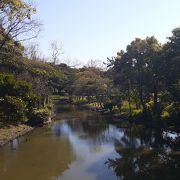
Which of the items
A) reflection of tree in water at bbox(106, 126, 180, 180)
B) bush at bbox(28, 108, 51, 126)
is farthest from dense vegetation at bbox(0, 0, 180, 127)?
reflection of tree in water at bbox(106, 126, 180, 180)

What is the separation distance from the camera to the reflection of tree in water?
18.6m

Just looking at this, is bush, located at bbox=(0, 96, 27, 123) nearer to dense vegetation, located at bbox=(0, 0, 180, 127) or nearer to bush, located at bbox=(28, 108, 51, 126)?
dense vegetation, located at bbox=(0, 0, 180, 127)

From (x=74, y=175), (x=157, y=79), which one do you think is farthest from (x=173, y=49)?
(x=74, y=175)

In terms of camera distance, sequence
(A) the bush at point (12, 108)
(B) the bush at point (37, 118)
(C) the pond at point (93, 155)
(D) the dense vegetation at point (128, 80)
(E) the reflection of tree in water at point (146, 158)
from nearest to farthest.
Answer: (E) the reflection of tree in water at point (146, 158) < (C) the pond at point (93, 155) < (D) the dense vegetation at point (128, 80) < (A) the bush at point (12, 108) < (B) the bush at point (37, 118)

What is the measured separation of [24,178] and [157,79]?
63.6ft

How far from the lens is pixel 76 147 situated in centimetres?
2681

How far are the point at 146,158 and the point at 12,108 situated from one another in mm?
13717

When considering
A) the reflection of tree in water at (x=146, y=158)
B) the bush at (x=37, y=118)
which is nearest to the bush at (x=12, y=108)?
the bush at (x=37, y=118)

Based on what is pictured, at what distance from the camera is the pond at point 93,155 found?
19156 mm

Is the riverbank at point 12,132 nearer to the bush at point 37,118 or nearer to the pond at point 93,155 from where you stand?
the pond at point 93,155

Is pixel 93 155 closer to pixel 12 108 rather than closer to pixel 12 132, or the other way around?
pixel 12 132

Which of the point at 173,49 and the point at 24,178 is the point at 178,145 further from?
the point at 24,178

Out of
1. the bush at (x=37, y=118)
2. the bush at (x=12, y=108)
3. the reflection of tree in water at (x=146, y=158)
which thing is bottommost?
the reflection of tree in water at (x=146, y=158)

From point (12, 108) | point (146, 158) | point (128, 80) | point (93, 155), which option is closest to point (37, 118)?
point (12, 108)
